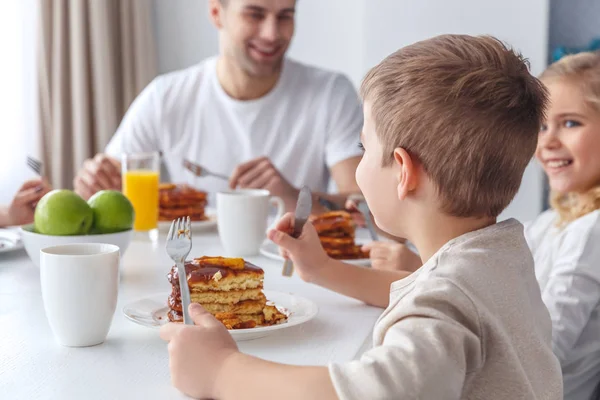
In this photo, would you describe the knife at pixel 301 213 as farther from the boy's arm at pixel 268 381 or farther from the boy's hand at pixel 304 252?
the boy's arm at pixel 268 381

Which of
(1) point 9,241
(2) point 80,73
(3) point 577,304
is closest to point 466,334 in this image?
(3) point 577,304

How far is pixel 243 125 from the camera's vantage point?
2.61 metres

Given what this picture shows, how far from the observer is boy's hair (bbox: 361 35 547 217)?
798 mm

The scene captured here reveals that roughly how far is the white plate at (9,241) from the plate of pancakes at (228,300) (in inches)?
22.6

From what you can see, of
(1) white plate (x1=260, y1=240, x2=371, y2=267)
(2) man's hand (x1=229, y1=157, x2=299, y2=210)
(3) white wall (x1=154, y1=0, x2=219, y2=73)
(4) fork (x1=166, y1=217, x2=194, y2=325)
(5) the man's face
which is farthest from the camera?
(3) white wall (x1=154, y1=0, x2=219, y2=73)

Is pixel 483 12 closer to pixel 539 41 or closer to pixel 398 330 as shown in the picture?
pixel 539 41

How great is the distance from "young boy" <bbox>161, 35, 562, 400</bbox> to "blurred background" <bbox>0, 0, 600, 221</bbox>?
2309 millimetres

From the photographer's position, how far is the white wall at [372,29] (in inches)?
120

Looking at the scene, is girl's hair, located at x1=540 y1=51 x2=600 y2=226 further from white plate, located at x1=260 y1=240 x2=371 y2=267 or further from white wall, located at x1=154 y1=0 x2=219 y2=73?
white wall, located at x1=154 y1=0 x2=219 y2=73

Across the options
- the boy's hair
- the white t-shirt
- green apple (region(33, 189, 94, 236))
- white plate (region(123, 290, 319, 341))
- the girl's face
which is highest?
the boy's hair

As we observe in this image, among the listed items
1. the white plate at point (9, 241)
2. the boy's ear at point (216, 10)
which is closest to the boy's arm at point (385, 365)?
the white plate at point (9, 241)

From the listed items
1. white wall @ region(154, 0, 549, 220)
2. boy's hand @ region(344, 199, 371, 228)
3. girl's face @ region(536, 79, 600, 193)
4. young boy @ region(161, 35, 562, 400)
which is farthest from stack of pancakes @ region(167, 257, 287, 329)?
white wall @ region(154, 0, 549, 220)

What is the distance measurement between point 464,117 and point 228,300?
41 cm

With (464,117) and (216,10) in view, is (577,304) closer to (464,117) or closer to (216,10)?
(464,117)
